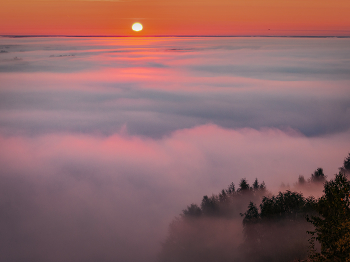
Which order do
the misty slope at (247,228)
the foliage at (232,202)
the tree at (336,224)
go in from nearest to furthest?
the tree at (336,224)
the misty slope at (247,228)
the foliage at (232,202)

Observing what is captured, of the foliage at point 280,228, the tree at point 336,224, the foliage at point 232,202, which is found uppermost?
the foliage at point 232,202

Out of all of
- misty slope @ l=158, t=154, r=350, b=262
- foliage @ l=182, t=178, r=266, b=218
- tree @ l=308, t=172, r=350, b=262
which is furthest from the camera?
foliage @ l=182, t=178, r=266, b=218

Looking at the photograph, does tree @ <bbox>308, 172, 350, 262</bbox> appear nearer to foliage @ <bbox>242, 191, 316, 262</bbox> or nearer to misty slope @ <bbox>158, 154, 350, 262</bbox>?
misty slope @ <bbox>158, 154, 350, 262</bbox>

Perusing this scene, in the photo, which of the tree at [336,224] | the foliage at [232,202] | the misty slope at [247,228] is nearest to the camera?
the tree at [336,224]

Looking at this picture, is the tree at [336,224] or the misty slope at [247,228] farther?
the misty slope at [247,228]

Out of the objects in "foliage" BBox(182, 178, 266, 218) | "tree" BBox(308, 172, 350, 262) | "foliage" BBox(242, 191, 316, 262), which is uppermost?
"foliage" BBox(182, 178, 266, 218)

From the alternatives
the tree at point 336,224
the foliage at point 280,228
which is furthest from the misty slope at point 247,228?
the tree at point 336,224

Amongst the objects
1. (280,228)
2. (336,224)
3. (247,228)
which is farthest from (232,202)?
(336,224)

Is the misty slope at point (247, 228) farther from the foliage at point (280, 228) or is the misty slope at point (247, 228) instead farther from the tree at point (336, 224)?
the tree at point (336, 224)

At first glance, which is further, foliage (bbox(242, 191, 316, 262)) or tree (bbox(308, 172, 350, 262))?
foliage (bbox(242, 191, 316, 262))

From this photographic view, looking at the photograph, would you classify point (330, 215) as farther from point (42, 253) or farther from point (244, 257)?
point (42, 253)

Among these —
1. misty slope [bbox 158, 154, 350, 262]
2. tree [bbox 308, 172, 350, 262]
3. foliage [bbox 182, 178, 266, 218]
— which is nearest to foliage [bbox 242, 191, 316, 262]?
misty slope [bbox 158, 154, 350, 262]

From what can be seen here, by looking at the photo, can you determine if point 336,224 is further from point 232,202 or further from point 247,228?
point 232,202

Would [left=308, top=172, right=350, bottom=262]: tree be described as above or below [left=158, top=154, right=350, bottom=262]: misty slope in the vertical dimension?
below
